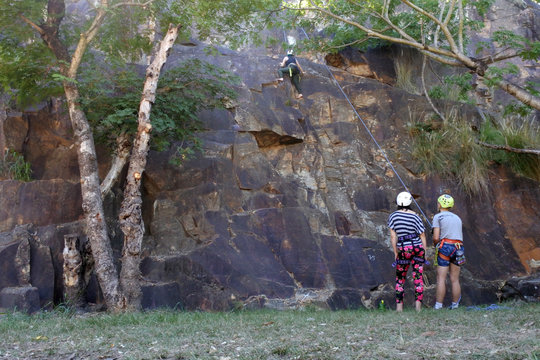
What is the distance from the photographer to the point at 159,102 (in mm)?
8797

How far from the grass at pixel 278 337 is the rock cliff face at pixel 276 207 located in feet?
7.36

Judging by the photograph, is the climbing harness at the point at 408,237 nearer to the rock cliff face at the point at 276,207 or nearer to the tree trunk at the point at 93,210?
the rock cliff face at the point at 276,207

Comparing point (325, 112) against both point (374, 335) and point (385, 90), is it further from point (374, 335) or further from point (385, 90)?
point (374, 335)

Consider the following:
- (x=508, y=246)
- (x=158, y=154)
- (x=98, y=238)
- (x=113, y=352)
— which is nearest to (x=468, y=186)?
(x=508, y=246)

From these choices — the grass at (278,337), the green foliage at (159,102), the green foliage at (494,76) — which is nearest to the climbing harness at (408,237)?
the grass at (278,337)

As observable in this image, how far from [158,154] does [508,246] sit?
727 cm

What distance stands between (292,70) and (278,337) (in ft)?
26.1

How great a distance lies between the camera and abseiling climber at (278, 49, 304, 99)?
11477 mm

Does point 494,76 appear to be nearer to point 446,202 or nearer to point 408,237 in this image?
point 446,202

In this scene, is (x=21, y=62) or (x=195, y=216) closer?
(x=21, y=62)

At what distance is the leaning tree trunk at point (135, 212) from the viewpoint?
7.11 metres

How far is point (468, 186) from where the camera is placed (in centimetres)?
1044

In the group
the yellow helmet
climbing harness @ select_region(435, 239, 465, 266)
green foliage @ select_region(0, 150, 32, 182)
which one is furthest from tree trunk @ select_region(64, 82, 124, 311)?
the yellow helmet

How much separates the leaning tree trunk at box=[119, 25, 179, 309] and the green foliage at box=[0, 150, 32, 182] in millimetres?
2912
